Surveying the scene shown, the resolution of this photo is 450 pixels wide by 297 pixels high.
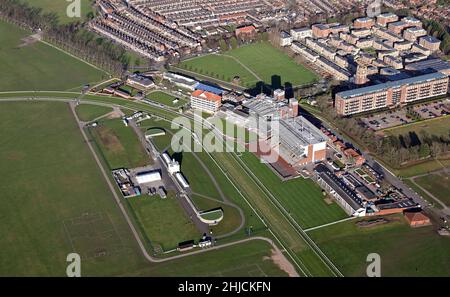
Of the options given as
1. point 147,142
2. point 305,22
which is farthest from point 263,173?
point 305,22

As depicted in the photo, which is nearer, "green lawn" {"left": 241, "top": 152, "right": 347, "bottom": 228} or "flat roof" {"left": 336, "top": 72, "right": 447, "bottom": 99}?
"green lawn" {"left": 241, "top": 152, "right": 347, "bottom": 228}

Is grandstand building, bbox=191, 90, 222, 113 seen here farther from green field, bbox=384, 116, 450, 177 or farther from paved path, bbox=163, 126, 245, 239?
green field, bbox=384, 116, 450, 177

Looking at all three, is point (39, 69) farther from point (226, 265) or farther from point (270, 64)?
point (226, 265)

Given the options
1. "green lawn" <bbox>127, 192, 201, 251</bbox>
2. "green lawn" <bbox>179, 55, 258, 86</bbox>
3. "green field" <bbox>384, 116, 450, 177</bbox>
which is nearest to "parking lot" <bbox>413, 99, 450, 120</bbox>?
"green field" <bbox>384, 116, 450, 177</bbox>

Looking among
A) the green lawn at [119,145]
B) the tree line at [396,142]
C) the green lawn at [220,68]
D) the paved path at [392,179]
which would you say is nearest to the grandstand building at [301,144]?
the paved path at [392,179]

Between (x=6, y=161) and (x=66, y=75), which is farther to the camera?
(x=66, y=75)

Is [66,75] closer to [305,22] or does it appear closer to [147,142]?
[147,142]
